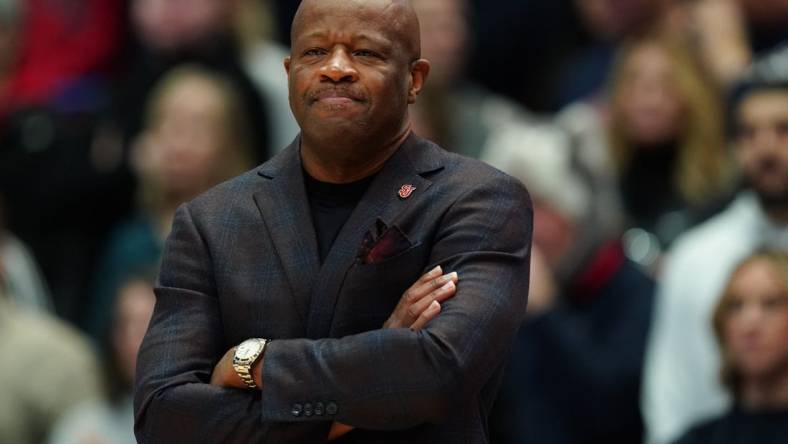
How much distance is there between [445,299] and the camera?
4195 mm

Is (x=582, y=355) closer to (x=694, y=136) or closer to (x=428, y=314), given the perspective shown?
(x=694, y=136)

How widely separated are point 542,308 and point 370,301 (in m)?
4.13

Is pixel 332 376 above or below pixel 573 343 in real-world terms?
above

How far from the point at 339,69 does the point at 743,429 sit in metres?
3.52

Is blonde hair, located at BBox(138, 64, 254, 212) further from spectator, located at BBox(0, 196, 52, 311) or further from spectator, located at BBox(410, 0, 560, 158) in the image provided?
spectator, located at BBox(410, 0, 560, 158)

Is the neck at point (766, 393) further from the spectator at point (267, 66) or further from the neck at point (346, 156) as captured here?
the neck at point (346, 156)

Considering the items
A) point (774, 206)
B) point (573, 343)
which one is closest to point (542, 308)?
point (573, 343)

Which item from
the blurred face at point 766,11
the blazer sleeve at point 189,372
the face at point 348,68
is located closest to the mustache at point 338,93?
the face at point 348,68

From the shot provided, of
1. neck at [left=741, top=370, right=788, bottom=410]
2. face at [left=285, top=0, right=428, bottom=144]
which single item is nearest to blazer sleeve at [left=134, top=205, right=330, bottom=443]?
face at [left=285, top=0, right=428, bottom=144]

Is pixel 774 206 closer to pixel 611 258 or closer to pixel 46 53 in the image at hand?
pixel 611 258

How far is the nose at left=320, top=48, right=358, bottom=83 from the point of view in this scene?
164 inches

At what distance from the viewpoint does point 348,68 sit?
417 cm

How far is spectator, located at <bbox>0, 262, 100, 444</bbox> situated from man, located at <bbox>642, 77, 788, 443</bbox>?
255cm

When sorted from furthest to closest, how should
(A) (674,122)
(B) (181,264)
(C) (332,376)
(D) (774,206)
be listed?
(A) (674,122) < (D) (774,206) < (B) (181,264) < (C) (332,376)
